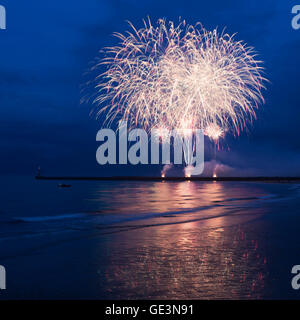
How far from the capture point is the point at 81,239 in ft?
55.8

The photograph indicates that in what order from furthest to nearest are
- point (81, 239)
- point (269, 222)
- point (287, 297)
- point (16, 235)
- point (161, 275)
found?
point (269, 222)
point (16, 235)
point (81, 239)
point (161, 275)
point (287, 297)

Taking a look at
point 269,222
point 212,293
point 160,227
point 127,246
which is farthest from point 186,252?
point 269,222

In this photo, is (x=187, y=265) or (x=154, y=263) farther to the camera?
(x=154, y=263)

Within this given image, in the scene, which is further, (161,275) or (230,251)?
(230,251)

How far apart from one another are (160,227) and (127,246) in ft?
21.2

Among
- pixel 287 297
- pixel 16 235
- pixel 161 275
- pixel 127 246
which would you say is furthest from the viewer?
pixel 16 235

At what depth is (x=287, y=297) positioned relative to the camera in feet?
26.5
